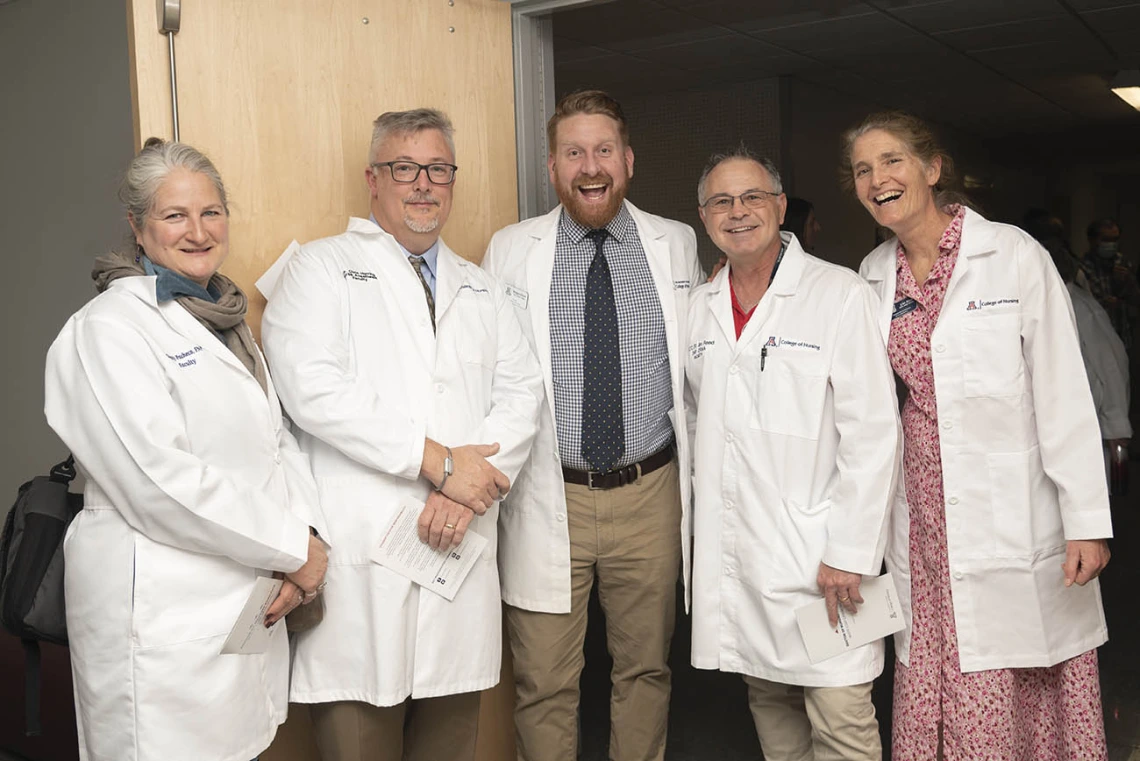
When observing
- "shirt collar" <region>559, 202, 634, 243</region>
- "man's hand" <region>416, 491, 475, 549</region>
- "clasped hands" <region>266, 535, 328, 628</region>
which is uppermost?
"shirt collar" <region>559, 202, 634, 243</region>

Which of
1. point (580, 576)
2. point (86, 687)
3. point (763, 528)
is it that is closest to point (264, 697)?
point (86, 687)

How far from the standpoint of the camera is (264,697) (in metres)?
2.06

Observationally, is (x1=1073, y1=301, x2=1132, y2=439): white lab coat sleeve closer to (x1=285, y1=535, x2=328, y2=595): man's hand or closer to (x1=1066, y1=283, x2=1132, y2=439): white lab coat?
(x1=1066, y1=283, x2=1132, y2=439): white lab coat

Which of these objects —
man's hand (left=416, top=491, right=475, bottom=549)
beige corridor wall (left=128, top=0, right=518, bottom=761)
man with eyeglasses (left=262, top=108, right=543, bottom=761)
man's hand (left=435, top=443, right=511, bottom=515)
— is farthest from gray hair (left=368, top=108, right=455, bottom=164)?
man's hand (left=416, top=491, right=475, bottom=549)

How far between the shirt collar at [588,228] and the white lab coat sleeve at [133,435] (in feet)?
4.23

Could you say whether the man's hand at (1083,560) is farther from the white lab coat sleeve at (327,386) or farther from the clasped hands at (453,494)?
the white lab coat sleeve at (327,386)

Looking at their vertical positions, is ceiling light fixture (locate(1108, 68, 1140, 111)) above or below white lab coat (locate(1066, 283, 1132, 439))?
above

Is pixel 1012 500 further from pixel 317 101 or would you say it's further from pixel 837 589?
pixel 317 101

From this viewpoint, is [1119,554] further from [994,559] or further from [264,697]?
[264,697]

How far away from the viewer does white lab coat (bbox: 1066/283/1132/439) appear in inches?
176

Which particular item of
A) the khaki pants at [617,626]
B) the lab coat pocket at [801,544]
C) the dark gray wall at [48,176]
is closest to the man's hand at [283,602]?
the khaki pants at [617,626]

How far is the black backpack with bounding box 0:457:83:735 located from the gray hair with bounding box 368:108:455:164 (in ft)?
3.46

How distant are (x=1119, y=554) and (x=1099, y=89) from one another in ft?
12.2

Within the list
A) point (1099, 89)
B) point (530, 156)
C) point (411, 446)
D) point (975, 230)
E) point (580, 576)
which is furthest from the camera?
point (1099, 89)
